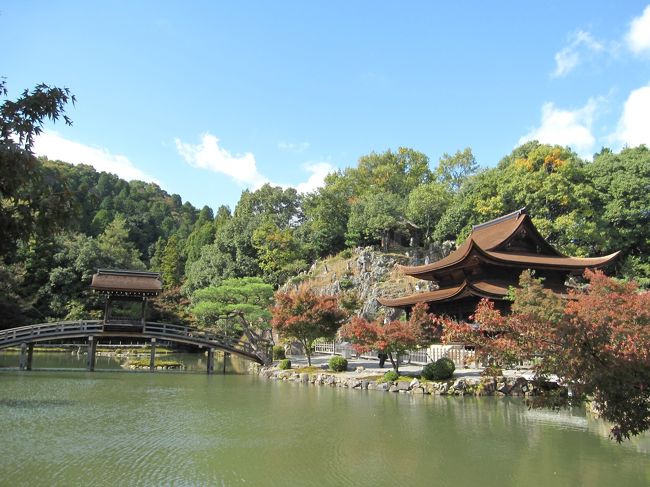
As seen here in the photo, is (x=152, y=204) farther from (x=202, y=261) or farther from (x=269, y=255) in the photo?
(x=269, y=255)

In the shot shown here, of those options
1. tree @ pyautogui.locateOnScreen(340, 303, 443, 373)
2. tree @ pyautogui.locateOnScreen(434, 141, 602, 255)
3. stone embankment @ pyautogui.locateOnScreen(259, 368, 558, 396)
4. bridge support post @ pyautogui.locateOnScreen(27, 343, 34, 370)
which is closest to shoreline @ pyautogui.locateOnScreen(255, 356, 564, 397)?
stone embankment @ pyautogui.locateOnScreen(259, 368, 558, 396)

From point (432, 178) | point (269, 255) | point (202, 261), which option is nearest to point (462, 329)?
point (269, 255)

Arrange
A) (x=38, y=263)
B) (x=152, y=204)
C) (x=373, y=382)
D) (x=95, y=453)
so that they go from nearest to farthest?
(x=95, y=453) → (x=373, y=382) → (x=38, y=263) → (x=152, y=204)

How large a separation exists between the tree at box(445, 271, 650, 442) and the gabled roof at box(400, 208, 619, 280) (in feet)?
56.5

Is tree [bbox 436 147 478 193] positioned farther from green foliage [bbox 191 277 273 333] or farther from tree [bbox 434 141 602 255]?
green foliage [bbox 191 277 273 333]

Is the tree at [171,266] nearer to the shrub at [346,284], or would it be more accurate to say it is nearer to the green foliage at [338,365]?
the shrub at [346,284]

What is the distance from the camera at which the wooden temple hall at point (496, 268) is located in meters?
24.5

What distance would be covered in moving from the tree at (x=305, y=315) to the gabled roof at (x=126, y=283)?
8.03 metres

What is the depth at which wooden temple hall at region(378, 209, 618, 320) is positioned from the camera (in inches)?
966

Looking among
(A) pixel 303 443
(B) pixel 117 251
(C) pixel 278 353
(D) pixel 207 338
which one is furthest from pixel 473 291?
(B) pixel 117 251

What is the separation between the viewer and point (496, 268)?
1016 inches

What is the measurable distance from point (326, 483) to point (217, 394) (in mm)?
11597

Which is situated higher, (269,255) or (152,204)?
(152,204)

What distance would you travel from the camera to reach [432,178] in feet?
191
